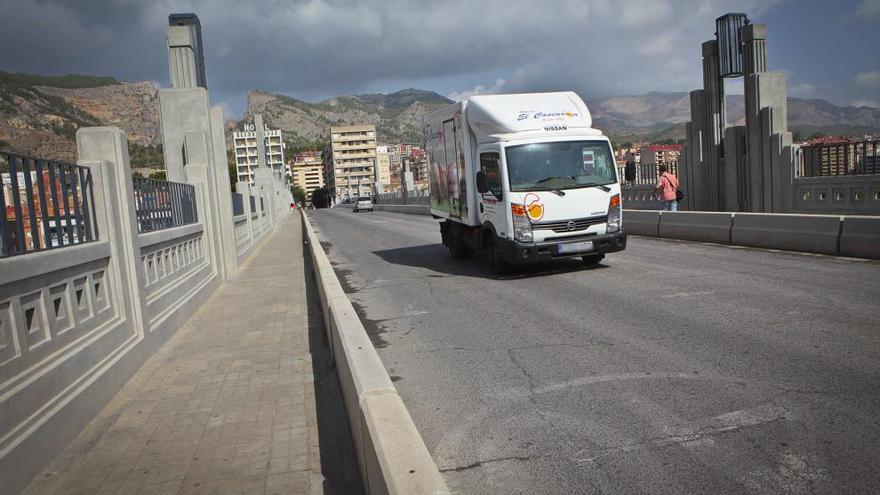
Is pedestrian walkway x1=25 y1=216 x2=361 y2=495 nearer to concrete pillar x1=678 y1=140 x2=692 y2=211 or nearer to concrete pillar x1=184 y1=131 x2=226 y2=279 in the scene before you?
concrete pillar x1=184 y1=131 x2=226 y2=279

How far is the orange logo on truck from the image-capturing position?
10.3 m

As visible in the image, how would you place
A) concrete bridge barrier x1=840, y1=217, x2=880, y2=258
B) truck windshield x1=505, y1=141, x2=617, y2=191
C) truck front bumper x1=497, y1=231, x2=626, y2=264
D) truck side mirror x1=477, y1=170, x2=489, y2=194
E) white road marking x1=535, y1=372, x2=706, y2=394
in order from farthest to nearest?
1. truck side mirror x1=477, y1=170, x2=489, y2=194
2. truck windshield x1=505, y1=141, x2=617, y2=191
3. truck front bumper x1=497, y1=231, x2=626, y2=264
4. concrete bridge barrier x1=840, y1=217, x2=880, y2=258
5. white road marking x1=535, y1=372, x2=706, y2=394

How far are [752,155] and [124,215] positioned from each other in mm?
16878

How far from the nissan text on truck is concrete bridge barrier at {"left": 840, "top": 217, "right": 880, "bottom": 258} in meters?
3.48

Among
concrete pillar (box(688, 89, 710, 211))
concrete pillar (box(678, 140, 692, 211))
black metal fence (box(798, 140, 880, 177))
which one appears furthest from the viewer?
concrete pillar (box(678, 140, 692, 211))

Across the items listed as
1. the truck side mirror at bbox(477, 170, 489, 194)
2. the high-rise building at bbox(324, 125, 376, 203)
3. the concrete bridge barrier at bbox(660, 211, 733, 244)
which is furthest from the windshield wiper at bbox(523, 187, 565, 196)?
the high-rise building at bbox(324, 125, 376, 203)

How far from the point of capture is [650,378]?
495 cm

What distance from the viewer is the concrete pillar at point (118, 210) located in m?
5.84

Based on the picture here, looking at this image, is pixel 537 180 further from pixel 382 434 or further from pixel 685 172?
pixel 685 172

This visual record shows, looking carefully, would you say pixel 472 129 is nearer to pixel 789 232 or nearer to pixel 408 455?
pixel 789 232

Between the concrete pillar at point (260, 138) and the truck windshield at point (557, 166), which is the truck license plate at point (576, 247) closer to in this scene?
the truck windshield at point (557, 166)

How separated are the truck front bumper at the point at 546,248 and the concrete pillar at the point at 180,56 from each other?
28.1 feet

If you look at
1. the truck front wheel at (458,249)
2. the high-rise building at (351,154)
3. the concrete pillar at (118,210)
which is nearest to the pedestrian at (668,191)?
the truck front wheel at (458,249)

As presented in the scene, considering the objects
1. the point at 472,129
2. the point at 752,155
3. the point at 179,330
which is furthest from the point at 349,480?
the point at 752,155
